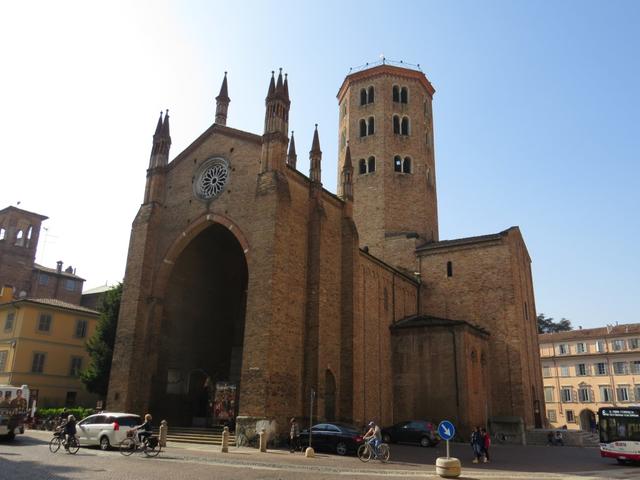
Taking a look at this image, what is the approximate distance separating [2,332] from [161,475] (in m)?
28.7

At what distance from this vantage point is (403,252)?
128 ft

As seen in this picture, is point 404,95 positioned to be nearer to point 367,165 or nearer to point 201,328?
point 367,165

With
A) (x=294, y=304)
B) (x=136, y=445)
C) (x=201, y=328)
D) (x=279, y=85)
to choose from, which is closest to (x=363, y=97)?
(x=279, y=85)

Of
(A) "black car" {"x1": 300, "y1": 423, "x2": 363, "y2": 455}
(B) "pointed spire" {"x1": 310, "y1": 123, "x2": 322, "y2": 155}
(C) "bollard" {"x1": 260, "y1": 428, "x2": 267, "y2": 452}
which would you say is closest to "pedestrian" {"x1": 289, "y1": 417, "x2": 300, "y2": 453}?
(A) "black car" {"x1": 300, "y1": 423, "x2": 363, "y2": 455}

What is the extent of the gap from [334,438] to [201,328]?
13.2 metres

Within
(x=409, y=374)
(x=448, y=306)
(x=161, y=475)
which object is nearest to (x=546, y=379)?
(x=448, y=306)

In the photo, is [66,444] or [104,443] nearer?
[66,444]

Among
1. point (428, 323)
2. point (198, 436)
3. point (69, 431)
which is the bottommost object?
point (198, 436)

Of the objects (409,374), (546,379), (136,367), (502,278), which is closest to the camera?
(136,367)

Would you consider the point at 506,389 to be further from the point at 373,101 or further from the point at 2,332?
the point at 2,332

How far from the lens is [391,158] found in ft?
137

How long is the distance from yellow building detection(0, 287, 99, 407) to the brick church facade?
10.2 meters

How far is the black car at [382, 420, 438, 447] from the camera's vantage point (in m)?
25.7

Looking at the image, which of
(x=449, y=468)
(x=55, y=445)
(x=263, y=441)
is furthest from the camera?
(x=263, y=441)
